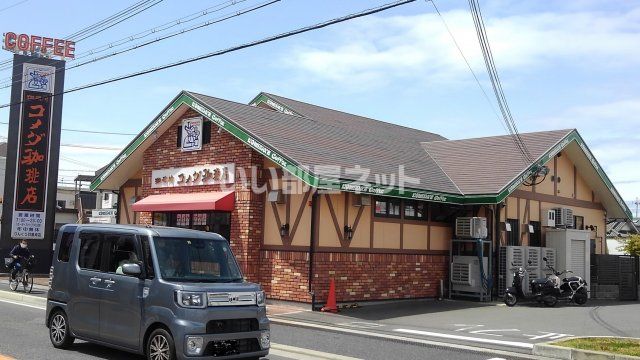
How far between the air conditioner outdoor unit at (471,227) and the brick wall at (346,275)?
61.2 inches

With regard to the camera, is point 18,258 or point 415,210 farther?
point 18,258

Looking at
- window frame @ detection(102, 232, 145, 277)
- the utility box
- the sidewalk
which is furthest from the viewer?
the utility box

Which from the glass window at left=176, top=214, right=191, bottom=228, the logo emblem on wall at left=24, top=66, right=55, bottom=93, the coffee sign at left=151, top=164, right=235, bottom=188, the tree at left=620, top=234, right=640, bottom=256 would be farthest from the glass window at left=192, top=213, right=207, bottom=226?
the tree at left=620, top=234, right=640, bottom=256

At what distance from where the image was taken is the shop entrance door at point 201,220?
18.6m

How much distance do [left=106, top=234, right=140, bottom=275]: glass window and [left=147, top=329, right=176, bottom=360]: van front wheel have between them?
117 centimetres

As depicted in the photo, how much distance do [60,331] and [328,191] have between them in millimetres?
8269

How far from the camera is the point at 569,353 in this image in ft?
34.9

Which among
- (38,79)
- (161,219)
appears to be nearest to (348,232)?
(161,219)

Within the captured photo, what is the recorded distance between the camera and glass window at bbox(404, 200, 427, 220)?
754 inches

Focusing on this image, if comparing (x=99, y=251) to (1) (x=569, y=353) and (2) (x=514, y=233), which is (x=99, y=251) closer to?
(1) (x=569, y=353)

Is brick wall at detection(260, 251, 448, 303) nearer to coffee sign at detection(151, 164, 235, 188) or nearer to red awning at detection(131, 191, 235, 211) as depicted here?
red awning at detection(131, 191, 235, 211)

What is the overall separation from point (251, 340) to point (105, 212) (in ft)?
69.9

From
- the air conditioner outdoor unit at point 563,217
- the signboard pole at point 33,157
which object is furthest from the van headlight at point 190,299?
the signboard pole at point 33,157

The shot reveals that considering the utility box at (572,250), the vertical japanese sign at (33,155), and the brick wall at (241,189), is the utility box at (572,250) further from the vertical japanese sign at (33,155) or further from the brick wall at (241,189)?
the vertical japanese sign at (33,155)
